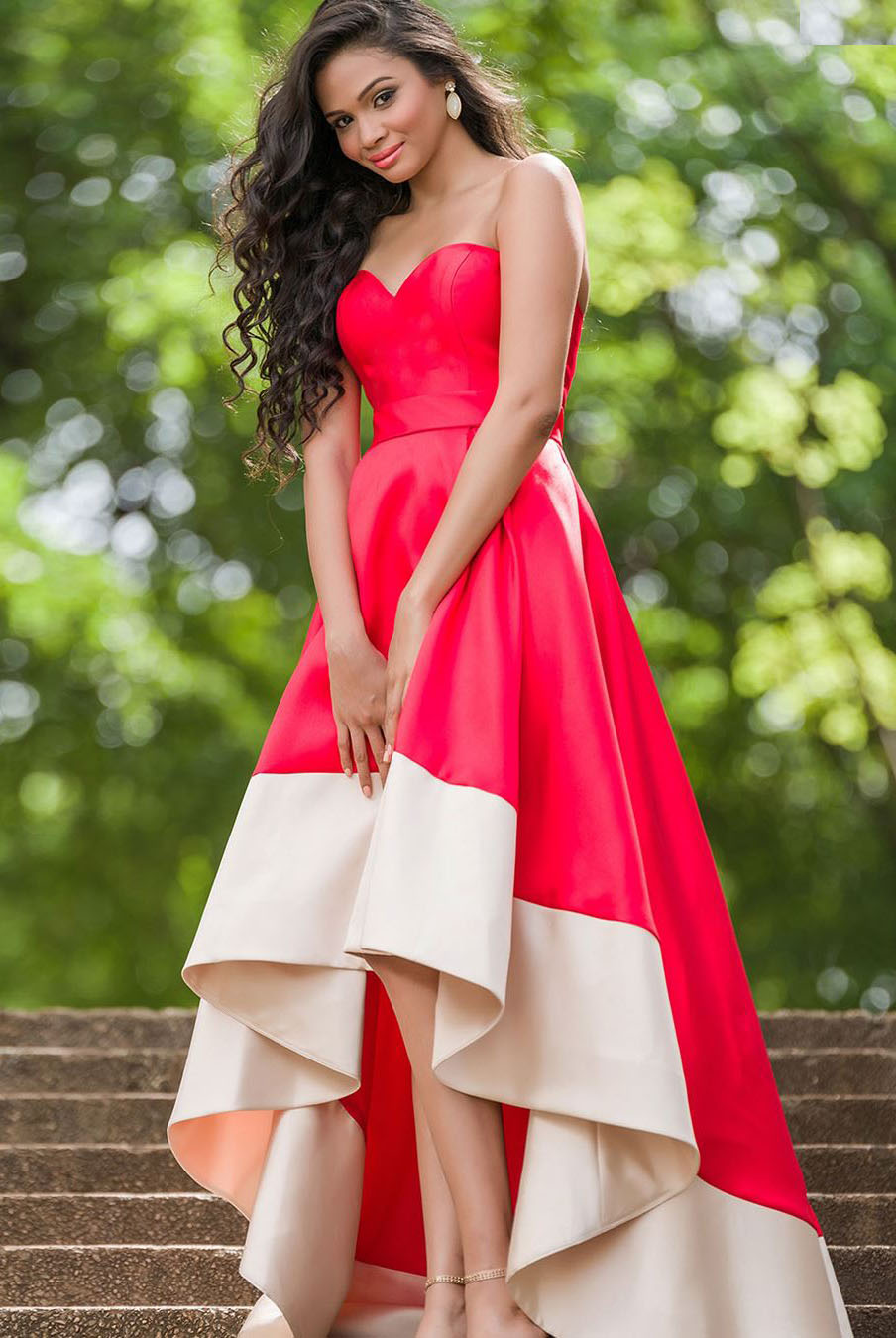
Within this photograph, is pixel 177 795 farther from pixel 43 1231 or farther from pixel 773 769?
pixel 43 1231

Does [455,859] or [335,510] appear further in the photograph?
[335,510]

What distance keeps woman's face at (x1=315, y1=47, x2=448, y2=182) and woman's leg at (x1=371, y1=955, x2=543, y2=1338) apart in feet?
3.38

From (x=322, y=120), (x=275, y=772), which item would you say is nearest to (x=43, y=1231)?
(x=275, y=772)

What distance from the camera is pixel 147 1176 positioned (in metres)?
3.01

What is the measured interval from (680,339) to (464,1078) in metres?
6.82

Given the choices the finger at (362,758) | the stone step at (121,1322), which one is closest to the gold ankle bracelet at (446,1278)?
the stone step at (121,1322)

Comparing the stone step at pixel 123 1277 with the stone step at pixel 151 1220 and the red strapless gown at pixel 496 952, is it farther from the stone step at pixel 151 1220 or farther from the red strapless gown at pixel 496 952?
the red strapless gown at pixel 496 952

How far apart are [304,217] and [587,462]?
624cm

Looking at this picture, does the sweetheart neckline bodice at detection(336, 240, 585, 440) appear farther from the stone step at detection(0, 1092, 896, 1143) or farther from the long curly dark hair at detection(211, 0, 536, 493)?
the stone step at detection(0, 1092, 896, 1143)

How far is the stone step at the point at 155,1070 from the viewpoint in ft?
11.3

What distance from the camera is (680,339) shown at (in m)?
8.12

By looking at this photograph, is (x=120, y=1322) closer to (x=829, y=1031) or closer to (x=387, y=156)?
(x=387, y=156)

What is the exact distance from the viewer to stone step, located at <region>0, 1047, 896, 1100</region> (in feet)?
11.3

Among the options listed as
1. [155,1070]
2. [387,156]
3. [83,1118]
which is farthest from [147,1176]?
[387,156]
